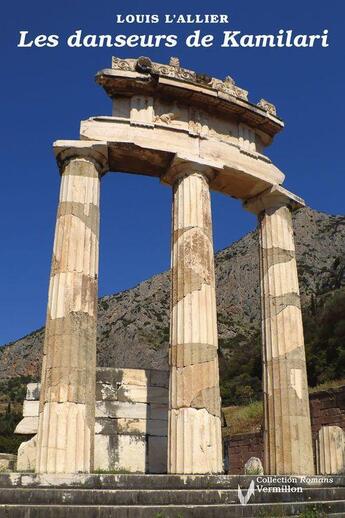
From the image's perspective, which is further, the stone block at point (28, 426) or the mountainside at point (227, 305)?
the mountainside at point (227, 305)

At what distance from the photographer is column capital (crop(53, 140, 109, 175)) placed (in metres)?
16.3

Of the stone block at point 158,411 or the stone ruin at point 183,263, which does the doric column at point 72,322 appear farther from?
the stone block at point 158,411

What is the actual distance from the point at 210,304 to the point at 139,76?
7.28 m

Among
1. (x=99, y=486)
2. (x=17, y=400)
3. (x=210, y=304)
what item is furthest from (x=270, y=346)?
(x=17, y=400)

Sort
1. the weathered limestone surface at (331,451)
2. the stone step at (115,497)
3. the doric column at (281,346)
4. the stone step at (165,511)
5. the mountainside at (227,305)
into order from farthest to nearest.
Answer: the mountainside at (227,305) < the doric column at (281,346) < the weathered limestone surface at (331,451) < the stone step at (115,497) < the stone step at (165,511)

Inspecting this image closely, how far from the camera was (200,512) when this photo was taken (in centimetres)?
949

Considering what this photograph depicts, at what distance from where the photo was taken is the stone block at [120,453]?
54.3 ft

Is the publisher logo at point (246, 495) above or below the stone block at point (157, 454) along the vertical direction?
below

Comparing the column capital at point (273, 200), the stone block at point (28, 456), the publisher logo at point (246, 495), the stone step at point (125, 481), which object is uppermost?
the column capital at point (273, 200)

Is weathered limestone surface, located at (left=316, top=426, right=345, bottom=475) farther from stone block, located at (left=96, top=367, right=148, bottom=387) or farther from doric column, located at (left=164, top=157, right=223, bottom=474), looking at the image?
stone block, located at (left=96, top=367, right=148, bottom=387)

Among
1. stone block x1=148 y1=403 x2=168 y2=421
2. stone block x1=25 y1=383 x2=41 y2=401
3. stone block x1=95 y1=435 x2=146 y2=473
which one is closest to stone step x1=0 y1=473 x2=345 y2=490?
stone block x1=95 y1=435 x2=146 y2=473

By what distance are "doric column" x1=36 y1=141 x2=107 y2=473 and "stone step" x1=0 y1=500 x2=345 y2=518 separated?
3990 millimetres

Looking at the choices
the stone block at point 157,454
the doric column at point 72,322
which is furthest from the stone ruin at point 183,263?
the stone block at point 157,454

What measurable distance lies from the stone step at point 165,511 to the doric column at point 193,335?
3.70 meters
